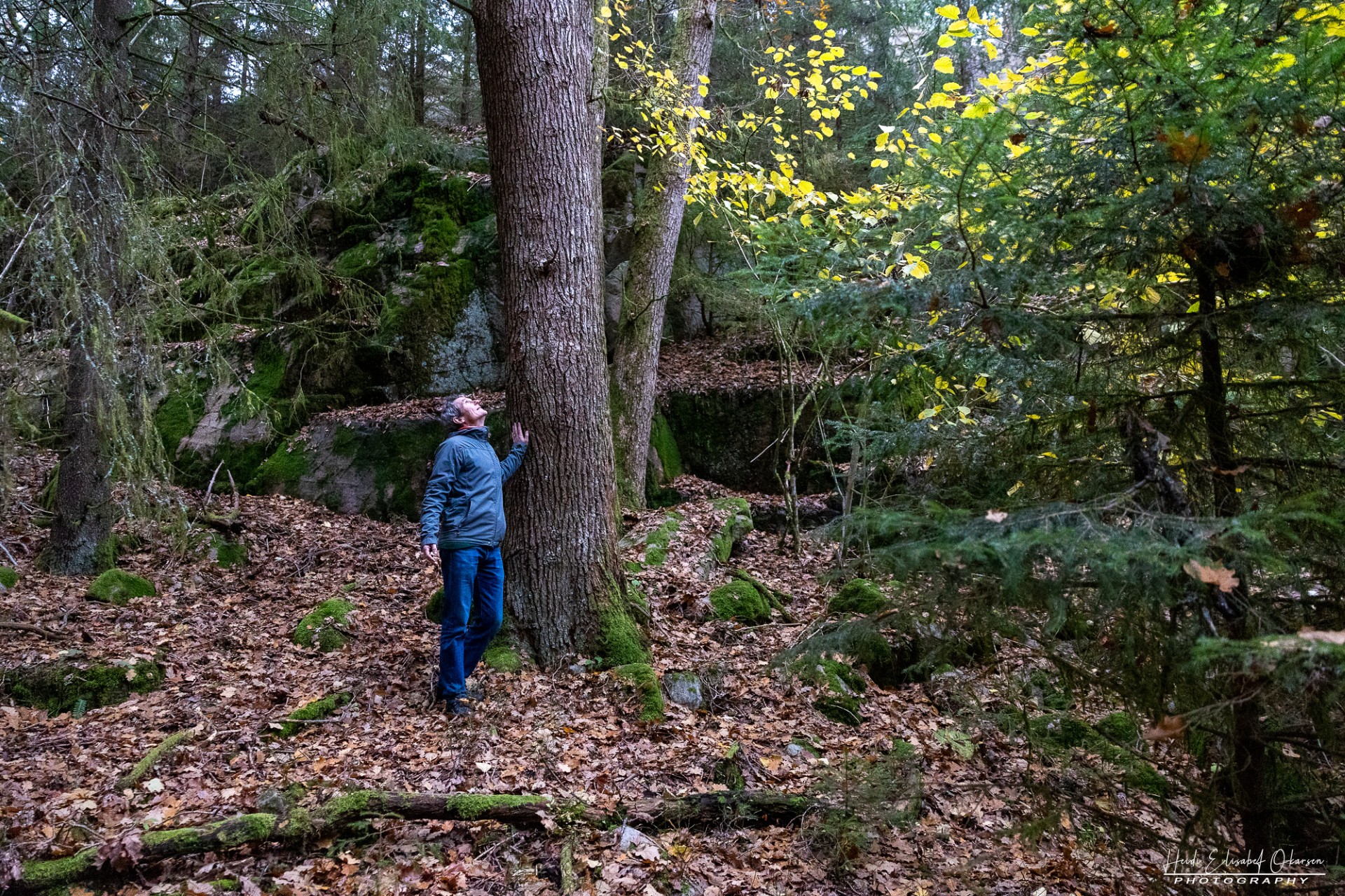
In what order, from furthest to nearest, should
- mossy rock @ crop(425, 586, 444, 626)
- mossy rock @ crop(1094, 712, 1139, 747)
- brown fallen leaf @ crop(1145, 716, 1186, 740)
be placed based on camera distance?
mossy rock @ crop(425, 586, 444, 626), mossy rock @ crop(1094, 712, 1139, 747), brown fallen leaf @ crop(1145, 716, 1186, 740)

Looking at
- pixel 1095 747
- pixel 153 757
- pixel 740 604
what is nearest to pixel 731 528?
pixel 740 604

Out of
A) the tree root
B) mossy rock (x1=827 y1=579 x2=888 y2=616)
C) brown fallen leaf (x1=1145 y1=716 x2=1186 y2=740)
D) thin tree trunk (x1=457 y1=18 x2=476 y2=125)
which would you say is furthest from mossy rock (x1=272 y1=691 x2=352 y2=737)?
thin tree trunk (x1=457 y1=18 x2=476 y2=125)

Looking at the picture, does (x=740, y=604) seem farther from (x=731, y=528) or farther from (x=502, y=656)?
(x=502, y=656)

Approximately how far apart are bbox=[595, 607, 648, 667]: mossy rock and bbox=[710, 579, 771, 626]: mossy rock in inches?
52.2

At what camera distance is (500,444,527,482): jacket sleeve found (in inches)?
207

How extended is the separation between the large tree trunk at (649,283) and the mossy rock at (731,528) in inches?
42.2

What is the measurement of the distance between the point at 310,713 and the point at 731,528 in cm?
475

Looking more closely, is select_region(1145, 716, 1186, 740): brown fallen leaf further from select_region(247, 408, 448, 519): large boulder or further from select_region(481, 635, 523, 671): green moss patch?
select_region(247, 408, 448, 519): large boulder

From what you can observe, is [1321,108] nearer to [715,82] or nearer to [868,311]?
[868,311]

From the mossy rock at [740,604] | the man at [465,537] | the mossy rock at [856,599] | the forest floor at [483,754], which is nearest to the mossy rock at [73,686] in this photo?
the forest floor at [483,754]

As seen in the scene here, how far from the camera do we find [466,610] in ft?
16.2

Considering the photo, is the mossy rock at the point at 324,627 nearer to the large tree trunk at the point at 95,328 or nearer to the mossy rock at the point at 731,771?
the large tree trunk at the point at 95,328

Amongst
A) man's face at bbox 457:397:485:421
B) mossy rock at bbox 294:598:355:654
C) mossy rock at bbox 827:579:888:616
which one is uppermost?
man's face at bbox 457:397:485:421

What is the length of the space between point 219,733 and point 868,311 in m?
4.54
